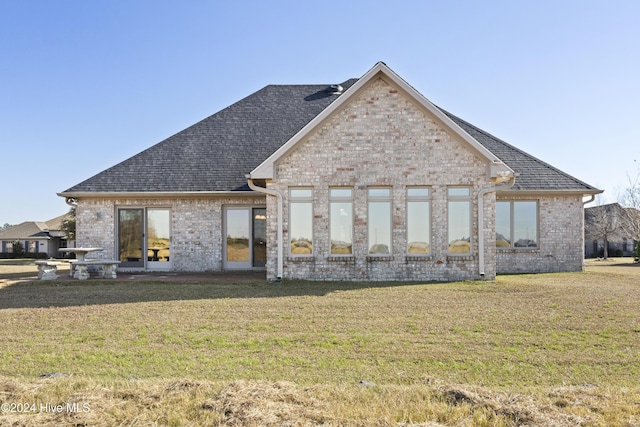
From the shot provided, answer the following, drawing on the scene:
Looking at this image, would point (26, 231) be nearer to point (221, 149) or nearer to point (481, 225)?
point (221, 149)

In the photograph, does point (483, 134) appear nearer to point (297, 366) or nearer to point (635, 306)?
point (635, 306)

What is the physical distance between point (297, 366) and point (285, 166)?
26.3ft

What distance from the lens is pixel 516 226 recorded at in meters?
15.8

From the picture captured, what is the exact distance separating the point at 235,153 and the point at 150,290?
7.09 m

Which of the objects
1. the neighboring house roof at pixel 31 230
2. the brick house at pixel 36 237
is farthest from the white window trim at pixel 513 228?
the neighboring house roof at pixel 31 230

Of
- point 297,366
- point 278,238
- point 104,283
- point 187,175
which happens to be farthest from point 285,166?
point 297,366

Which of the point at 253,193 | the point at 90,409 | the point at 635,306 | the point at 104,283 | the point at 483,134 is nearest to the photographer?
the point at 90,409

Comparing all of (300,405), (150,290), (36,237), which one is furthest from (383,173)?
(36,237)

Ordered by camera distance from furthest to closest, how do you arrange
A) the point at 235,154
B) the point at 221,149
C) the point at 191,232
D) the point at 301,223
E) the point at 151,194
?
the point at 221,149 → the point at 235,154 → the point at 191,232 → the point at 151,194 → the point at 301,223

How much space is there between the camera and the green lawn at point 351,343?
4.50 metres

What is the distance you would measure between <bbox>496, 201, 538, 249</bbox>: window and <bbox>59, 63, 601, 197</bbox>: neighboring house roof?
75cm

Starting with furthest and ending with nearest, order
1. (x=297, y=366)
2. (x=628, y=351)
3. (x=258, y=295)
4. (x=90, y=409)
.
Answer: (x=258, y=295) → (x=628, y=351) → (x=297, y=366) → (x=90, y=409)

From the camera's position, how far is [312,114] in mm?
18109

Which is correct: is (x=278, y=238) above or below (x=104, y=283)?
above
